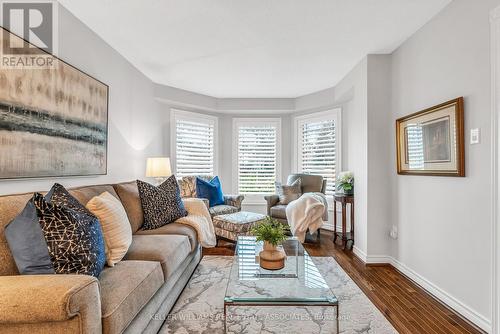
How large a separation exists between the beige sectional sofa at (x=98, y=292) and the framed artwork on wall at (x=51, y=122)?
0.38 meters

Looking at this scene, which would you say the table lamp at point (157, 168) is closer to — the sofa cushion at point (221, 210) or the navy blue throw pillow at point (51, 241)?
the sofa cushion at point (221, 210)

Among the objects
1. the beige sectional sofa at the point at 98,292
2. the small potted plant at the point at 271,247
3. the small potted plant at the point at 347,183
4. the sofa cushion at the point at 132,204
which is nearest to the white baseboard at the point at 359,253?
the small potted plant at the point at 347,183

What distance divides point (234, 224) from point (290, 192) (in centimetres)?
136

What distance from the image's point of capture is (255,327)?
200 cm

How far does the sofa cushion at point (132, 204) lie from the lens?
8.64 feet

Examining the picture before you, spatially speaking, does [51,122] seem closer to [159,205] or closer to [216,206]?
[159,205]

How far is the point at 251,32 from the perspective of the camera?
283 cm

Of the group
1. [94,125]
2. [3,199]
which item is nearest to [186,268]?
[3,199]

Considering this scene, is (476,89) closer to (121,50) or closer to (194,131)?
(121,50)

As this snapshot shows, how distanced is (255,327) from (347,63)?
3347 millimetres

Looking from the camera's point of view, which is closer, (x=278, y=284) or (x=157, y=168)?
(x=278, y=284)

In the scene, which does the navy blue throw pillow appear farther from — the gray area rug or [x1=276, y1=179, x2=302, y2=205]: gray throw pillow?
[x1=276, y1=179, x2=302, y2=205]: gray throw pillow

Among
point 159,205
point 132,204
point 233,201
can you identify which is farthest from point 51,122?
point 233,201

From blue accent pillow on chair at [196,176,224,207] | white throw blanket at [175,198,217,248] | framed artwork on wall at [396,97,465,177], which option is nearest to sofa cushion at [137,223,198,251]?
white throw blanket at [175,198,217,248]
